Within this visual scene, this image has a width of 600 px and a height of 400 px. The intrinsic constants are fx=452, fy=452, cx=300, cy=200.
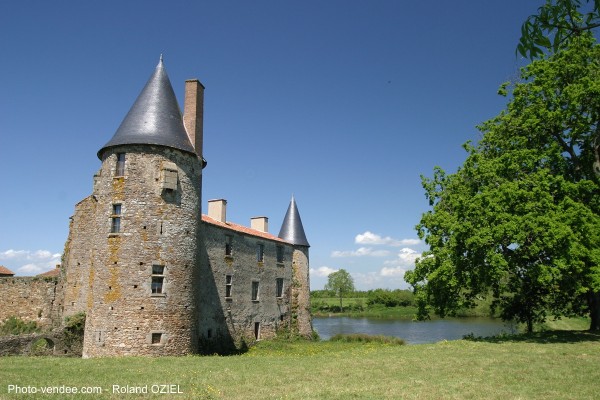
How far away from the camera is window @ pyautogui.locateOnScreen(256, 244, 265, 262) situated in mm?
30739

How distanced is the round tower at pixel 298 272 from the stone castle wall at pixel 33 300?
16043 mm

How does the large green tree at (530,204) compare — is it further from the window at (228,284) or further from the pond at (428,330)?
the pond at (428,330)

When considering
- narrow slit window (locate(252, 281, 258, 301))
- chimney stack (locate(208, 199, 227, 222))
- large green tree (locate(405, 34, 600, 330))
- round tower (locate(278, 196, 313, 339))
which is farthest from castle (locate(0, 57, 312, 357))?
large green tree (locate(405, 34, 600, 330))

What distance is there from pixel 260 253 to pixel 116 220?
12.8m

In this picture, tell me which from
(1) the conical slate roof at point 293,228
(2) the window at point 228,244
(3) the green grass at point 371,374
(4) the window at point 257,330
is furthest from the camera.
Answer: (1) the conical slate roof at point 293,228

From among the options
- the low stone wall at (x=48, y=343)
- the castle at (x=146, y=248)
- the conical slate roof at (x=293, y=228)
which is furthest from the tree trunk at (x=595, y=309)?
the low stone wall at (x=48, y=343)

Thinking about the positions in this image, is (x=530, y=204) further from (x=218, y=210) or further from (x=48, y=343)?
(x=48, y=343)

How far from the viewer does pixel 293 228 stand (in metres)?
36.3

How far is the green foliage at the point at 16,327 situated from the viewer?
79.9 ft

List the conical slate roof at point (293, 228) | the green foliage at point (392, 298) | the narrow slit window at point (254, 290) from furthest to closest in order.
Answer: the green foliage at point (392, 298) → the conical slate roof at point (293, 228) → the narrow slit window at point (254, 290)

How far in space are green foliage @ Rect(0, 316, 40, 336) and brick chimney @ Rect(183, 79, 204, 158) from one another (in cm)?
1336

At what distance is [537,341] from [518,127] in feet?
30.1

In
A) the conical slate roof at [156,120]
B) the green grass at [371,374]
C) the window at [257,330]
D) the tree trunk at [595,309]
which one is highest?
the conical slate roof at [156,120]

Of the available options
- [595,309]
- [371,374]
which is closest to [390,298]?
[595,309]
